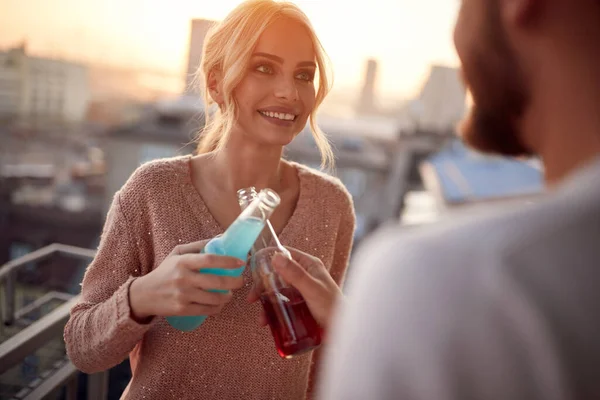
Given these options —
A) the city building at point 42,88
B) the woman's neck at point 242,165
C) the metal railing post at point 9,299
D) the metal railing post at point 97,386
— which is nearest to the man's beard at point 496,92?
the woman's neck at point 242,165

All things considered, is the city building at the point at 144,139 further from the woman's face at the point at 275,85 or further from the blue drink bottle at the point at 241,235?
the blue drink bottle at the point at 241,235

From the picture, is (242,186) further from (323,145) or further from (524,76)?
(524,76)

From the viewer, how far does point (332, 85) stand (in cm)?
153

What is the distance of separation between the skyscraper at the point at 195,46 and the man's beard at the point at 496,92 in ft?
3.68

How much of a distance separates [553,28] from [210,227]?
3.37 ft

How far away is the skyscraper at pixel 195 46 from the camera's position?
1.54 metres

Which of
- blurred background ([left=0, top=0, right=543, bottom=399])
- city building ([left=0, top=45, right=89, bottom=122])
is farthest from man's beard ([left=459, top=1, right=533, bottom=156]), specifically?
city building ([left=0, top=45, right=89, bottom=122])

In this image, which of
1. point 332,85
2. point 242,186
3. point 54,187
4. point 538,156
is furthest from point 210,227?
point 54,187

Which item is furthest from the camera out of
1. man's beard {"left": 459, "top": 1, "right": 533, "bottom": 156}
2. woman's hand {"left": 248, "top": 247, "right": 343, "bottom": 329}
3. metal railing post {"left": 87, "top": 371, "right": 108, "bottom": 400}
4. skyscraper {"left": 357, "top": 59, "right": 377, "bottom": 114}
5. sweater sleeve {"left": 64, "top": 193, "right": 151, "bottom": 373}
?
skyscraper {"left": 357, "top": 59, "right": 377, "bottom": 114}

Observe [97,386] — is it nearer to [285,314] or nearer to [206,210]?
[206,210]

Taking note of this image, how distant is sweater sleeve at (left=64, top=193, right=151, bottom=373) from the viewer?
110cm

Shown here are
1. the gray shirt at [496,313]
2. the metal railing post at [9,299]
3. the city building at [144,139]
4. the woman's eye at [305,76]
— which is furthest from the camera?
the city building at [144,139]

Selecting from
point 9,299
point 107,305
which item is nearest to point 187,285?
point 107,305

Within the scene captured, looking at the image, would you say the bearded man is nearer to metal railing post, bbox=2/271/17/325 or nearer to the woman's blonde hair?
the woman's blonde hair
